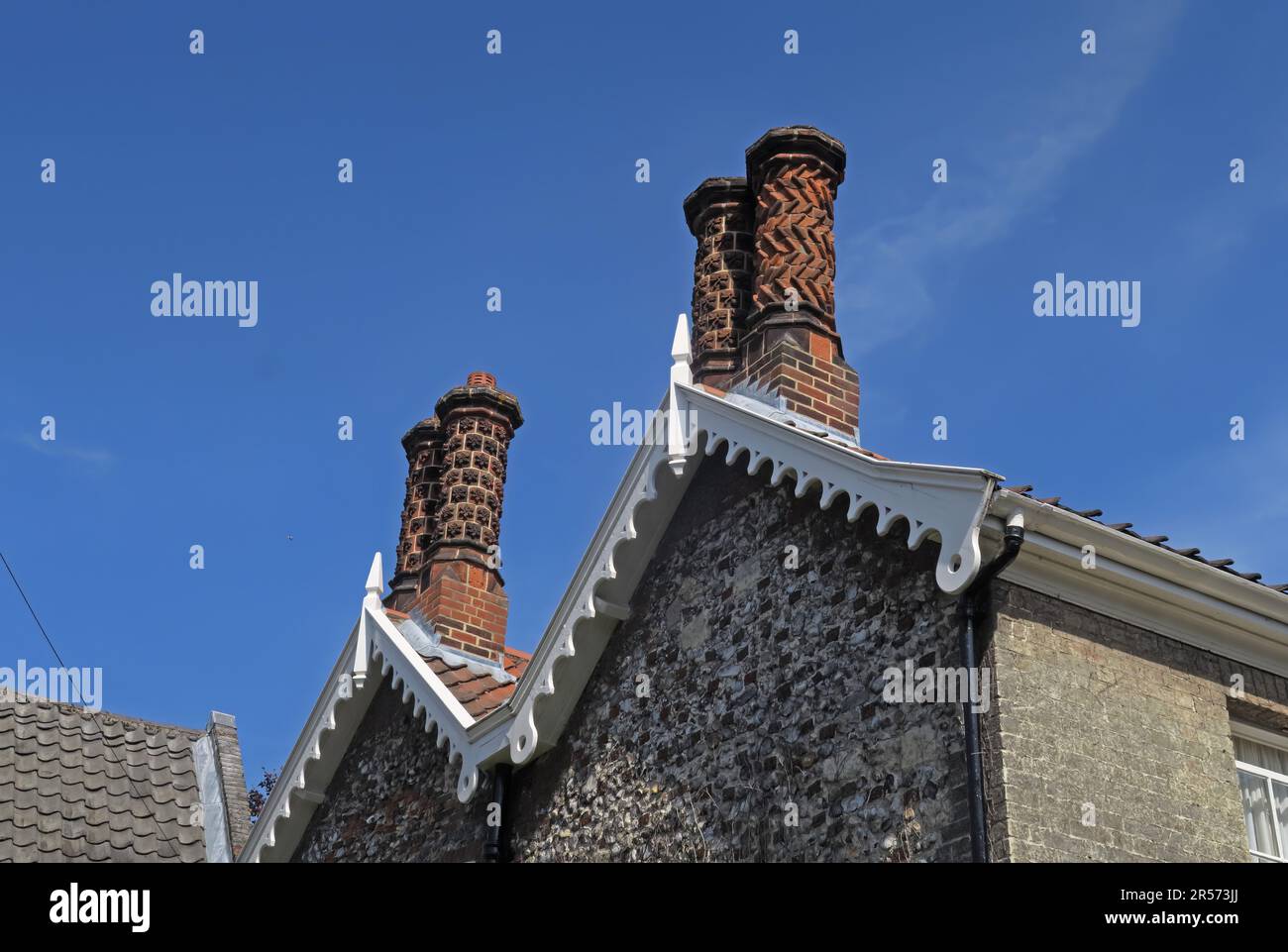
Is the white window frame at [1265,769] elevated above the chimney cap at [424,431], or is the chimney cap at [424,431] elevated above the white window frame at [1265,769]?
the chimney cap at [424,431]

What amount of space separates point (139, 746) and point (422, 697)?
16.5 feet

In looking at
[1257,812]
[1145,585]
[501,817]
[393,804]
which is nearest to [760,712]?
[1145,585]

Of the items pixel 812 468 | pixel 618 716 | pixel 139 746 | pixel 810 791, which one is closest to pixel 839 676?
pixel 810 791

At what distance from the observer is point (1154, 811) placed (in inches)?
332

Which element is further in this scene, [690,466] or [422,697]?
[422,697]

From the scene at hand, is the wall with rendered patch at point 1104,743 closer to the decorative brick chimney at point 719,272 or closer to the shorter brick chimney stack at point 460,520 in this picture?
the decorative brick chimney at point 719,272

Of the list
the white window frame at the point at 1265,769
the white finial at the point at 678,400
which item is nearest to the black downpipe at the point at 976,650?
the white window frame at the point at 1265,769

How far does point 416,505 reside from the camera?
1620cm

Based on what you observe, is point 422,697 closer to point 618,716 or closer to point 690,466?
point 618,716

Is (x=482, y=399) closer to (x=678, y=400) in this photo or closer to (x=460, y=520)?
(x=460, y=520)

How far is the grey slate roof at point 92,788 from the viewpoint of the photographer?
14.1 metres

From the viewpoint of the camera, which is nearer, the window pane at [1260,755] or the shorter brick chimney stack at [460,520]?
the window pane at [1260,755]

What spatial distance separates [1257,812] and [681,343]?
5.11 m

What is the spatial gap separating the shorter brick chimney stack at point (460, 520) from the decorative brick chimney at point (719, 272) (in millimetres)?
3804
